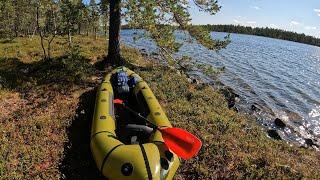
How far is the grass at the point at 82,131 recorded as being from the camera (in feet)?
34.3

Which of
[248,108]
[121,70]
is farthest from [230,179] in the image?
[248,108]

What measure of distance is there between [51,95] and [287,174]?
419 inches

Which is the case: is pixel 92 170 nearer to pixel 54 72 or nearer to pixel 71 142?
pixel 71 142

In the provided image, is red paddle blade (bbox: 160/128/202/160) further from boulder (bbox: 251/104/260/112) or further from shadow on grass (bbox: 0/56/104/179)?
boulder (bbox: 251/104/260/112)

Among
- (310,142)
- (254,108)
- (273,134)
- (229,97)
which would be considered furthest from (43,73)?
(310,142)

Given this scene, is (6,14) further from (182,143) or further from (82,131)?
(182,143)

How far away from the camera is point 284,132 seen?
2095 centimetres

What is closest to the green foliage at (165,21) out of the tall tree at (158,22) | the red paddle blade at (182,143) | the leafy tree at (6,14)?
the tall tree at (158,22)

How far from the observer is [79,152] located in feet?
37.2

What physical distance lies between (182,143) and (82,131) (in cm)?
497

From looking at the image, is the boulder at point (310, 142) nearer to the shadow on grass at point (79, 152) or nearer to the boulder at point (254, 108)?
the boulder at point (254, 108)

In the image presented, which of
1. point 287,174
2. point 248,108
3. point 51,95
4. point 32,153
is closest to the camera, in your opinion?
point 32,153

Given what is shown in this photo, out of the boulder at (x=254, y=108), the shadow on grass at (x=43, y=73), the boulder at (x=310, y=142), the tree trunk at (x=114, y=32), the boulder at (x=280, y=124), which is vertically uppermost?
the tree trunk at (x=114, y=32)

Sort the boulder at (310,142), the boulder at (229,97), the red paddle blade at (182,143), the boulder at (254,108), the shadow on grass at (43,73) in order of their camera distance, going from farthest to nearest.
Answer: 1. the boulder at (254,108)
2. the boulder at (229,97)
3. the boulder at (310,142)
4. the shadow on grass at (43,73)
5. the red paddle blade at (182,143)
